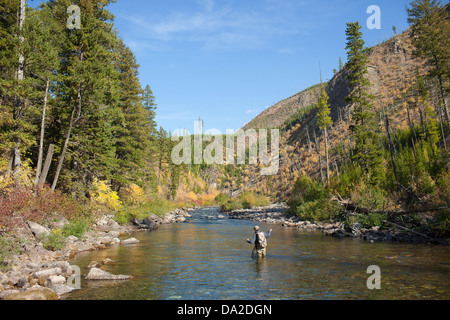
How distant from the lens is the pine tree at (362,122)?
102ft

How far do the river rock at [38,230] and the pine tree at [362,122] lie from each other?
1076 inches

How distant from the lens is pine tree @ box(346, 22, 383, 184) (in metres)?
31.1

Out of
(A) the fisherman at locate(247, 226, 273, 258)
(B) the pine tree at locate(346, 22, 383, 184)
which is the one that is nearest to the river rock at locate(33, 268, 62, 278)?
(A) the fisherman at locate(247, 226, 273, 258)

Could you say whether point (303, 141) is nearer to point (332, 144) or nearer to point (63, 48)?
point (332, 144)

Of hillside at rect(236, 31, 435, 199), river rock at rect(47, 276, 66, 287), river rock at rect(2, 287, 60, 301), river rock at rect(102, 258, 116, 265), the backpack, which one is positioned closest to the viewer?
river rock at rect(2, 287, 60, 301)

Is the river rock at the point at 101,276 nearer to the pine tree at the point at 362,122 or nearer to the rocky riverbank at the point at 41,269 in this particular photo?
the rocky riverbank at the point at 41,269

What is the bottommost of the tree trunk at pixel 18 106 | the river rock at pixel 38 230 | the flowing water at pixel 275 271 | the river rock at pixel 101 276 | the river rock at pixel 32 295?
the flowing water at pixel 275 271

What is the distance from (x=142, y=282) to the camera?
35.3 ft

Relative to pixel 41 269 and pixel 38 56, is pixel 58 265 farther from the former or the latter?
pixel 38 56

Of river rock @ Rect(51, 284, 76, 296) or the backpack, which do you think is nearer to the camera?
river rock @ Rect(51, 284, 76, 296)

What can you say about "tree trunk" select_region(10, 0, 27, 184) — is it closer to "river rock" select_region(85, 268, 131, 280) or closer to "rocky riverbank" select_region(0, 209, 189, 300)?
"rocky riverbank" select_region(0, 209, 189, 300)

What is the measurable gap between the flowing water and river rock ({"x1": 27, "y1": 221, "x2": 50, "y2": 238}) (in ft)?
6.99

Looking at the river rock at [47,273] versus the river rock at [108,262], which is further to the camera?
the river rock at [108,262]

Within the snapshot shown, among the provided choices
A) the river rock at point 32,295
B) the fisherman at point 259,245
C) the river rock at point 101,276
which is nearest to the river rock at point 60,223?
A: the river rock at point 101,276
